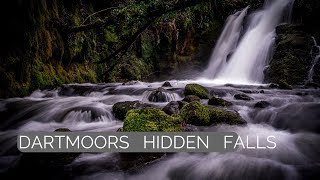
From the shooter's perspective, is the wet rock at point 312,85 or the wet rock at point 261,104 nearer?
the wet rock at point 261,104

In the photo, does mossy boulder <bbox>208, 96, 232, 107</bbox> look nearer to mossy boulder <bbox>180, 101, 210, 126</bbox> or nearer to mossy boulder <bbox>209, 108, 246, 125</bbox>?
mossy boulder <bbox>209, 108, 246, 125</bbox>

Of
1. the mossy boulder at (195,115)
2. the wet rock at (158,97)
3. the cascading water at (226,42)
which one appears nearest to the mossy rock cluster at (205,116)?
the mossy boulder at (195,115)

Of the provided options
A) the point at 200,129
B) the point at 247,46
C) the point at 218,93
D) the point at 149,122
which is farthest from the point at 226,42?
the point at 149,122

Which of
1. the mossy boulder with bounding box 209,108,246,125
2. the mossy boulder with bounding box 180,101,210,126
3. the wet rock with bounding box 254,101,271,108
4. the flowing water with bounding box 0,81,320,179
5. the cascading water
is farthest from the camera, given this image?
the cascading water

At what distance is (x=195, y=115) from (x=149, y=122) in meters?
1.23

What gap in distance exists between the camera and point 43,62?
1042 centimetres

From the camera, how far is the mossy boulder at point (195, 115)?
19.7 ft

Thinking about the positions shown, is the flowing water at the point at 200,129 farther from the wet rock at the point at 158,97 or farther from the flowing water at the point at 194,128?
the wet rock at the point at 158,97

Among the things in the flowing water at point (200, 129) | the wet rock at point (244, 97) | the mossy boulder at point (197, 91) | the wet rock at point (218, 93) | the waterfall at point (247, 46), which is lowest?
the flowing water at point (200, 129)

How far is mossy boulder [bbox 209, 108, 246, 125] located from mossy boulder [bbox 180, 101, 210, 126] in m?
0.12

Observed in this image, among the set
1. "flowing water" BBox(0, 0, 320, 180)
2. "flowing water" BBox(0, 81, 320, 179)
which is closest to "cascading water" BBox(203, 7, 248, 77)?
"flowing water" BBox(0, 0, 320, 180)

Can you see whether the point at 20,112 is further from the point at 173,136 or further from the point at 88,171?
the point at 173,136

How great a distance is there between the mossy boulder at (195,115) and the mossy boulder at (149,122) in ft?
1.73

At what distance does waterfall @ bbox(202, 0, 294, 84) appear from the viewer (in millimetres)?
14172
